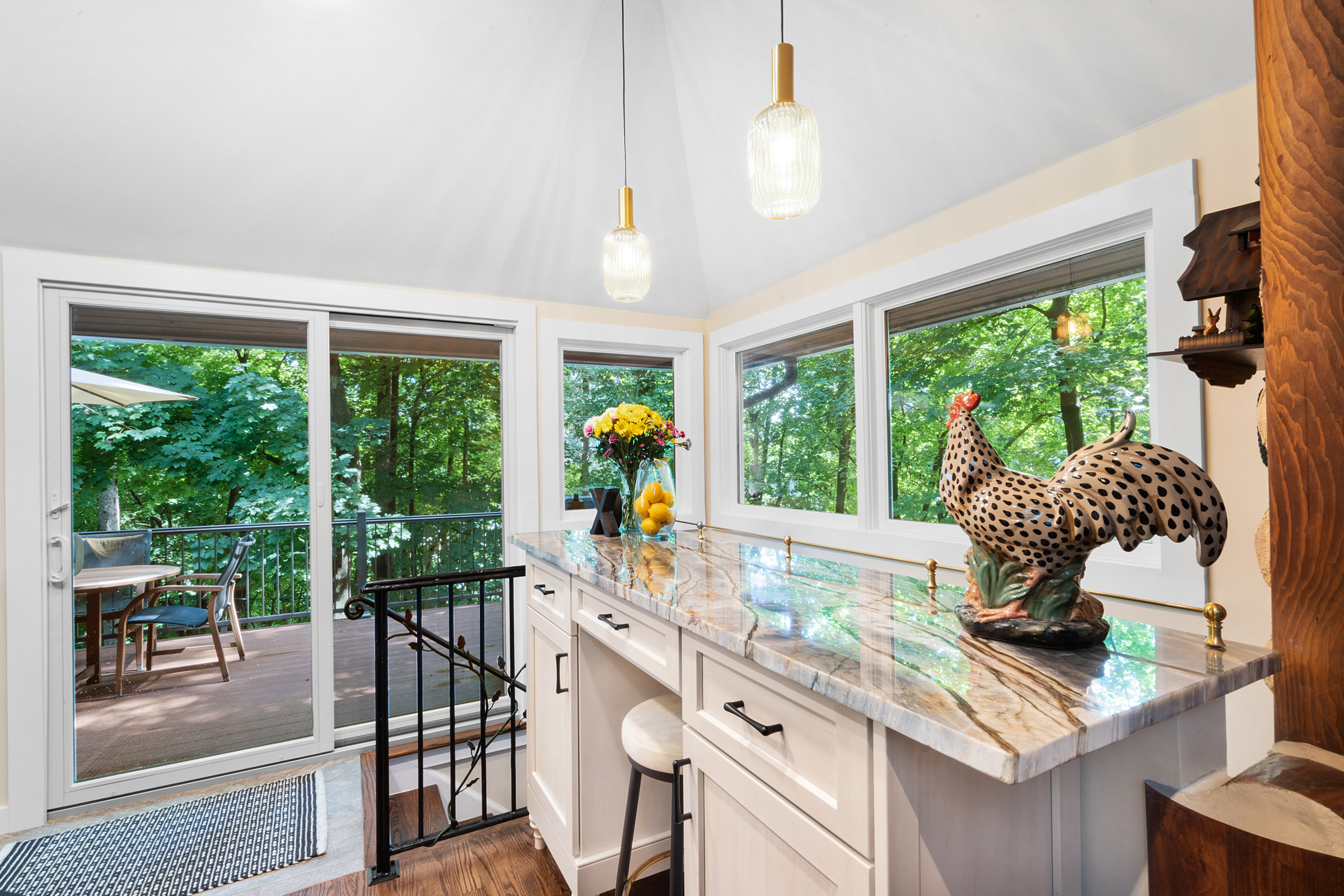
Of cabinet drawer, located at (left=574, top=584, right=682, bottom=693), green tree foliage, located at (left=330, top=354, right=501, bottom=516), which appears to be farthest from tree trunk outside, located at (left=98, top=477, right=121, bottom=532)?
cabinet drawer, located at (left=574, top=584, right=682, bottom=693)

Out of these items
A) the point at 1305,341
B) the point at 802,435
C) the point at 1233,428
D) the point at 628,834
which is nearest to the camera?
the point at 1305,341

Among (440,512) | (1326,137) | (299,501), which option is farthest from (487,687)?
(1326,137)

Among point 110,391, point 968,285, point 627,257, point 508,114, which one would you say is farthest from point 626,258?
point 110,391

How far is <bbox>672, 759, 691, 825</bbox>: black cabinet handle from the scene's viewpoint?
1.11 m

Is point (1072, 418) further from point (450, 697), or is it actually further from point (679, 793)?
point (450, 697)

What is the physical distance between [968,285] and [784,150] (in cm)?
112

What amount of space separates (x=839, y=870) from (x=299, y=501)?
2.59 m

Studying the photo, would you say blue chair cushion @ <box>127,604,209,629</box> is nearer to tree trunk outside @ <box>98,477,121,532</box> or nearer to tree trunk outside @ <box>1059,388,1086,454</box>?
tree trunk outside @ <box>98,477,121,532</box>

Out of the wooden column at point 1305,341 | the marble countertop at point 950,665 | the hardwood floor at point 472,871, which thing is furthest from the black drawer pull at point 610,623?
the wooden column at point 1305,341

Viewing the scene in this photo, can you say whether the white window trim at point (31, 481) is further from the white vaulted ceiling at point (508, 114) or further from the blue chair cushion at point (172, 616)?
the blue chair cushion at point (172, 616)

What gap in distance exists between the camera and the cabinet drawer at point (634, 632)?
1.19 metres

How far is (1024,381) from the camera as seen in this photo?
6.19ft

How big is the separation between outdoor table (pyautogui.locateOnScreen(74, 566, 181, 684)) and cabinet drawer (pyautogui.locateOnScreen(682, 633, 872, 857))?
2.46 meters

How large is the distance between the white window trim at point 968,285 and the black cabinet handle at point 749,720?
3.81ft
